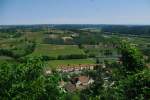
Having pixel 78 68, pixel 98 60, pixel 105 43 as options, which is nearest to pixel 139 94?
pixel 78 68

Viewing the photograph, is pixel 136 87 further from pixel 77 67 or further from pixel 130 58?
pixel 77 67

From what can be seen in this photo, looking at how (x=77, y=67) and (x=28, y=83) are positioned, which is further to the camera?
(x=77, y=67)

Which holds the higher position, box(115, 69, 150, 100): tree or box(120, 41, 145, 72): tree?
box(120, 41, 145, 72): tree

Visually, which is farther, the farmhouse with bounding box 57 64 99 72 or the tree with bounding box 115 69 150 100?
the farmhouse with bounding box 57 64 99 72

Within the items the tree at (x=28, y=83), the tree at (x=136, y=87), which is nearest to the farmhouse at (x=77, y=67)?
the tree at (x=28, y=83)

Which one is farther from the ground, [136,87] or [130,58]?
[130,58]

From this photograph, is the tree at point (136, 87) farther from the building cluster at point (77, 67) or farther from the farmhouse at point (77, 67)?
the farmhouse at point (77, 67)

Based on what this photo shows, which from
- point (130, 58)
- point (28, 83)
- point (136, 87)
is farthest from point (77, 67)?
point (136, 87)

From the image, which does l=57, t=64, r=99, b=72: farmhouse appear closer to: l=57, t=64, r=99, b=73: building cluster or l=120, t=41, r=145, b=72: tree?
l=57, t=64, r=99, b=73: building cluster

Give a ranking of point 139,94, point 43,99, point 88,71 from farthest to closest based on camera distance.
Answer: point 88,71 → point 43,99 → point 139,94

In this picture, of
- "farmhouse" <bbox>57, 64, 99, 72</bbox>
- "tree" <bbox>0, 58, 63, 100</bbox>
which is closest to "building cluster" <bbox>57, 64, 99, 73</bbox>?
"farmhouse" <bbox>57, 64, 99, 72</bbox>

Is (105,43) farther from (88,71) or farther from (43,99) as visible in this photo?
(43,99)
